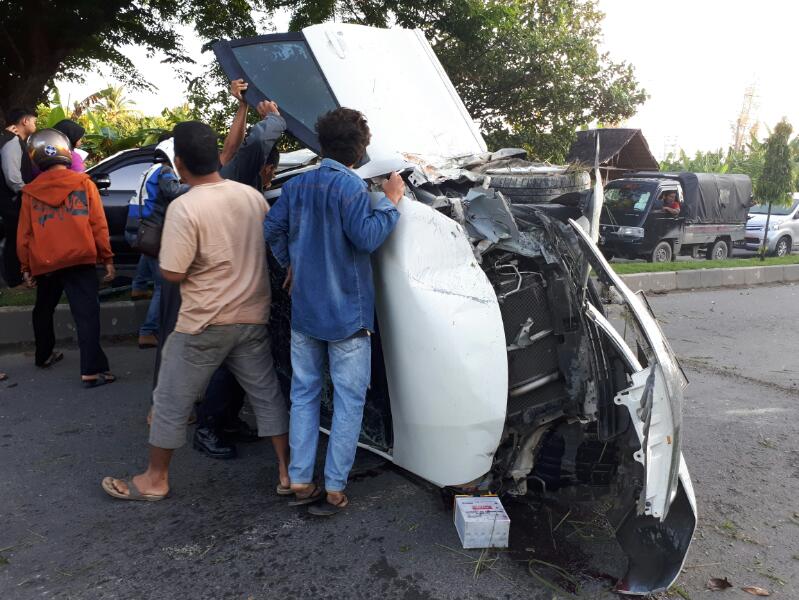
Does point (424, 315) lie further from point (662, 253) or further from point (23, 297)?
point (662, 253)

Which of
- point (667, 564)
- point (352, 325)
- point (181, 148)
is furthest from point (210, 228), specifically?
point (667, 564)

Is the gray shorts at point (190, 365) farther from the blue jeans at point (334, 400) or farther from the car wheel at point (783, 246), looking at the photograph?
the car wheel at point (783, 246)

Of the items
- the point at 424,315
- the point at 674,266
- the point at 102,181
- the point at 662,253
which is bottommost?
the point at 662,253

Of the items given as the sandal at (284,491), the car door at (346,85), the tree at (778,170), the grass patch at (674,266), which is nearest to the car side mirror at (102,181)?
the car door at (346,85)

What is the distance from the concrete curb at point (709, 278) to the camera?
9383 millimetres

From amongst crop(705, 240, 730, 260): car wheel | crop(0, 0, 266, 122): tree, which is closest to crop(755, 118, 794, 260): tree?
crop(705, 240, 730, 260): car wheel

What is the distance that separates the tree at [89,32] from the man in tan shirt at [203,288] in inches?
208

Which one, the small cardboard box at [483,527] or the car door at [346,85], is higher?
the car door at [346,85]

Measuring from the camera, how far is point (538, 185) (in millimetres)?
2758

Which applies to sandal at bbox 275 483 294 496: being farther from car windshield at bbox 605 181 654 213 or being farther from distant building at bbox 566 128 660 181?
car windshield at bbox 605 181 654 213

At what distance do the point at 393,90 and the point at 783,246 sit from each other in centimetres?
1645

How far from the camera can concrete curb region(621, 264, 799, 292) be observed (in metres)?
A: 9.38

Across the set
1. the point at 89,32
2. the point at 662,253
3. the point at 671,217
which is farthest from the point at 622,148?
the point at 89,32

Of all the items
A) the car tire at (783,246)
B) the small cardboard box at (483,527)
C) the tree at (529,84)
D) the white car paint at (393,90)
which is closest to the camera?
the small cardboard box at (483,527)
